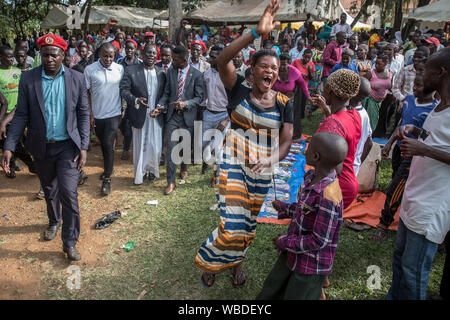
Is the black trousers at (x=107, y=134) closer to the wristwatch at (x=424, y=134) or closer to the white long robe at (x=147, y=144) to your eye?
the white long robe at (x=147, y=144)

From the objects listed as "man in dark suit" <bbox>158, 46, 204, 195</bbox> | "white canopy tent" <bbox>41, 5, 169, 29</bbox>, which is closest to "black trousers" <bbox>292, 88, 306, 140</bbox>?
"man in dark suit" <bbox>158, 46, 204, 195</bbox>

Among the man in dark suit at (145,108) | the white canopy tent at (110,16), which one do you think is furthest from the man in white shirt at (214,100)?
the white canopy tent at (110,16)

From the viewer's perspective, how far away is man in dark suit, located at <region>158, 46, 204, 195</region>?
5.17 m

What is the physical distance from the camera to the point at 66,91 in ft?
11.4

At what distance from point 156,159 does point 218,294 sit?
300 centimetres

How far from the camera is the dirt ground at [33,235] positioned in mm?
3287

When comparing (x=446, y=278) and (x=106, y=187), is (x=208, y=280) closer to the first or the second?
(x=446, y=278)

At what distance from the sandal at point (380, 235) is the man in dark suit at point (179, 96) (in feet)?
9.78

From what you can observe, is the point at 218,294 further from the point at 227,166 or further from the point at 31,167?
the point at 31,167

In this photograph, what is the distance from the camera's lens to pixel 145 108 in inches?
210

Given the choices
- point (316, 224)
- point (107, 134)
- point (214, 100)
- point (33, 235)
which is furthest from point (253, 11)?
point (316, 224)

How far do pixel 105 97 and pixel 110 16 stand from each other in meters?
22.0

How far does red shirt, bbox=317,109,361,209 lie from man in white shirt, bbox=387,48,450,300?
1.59ft
